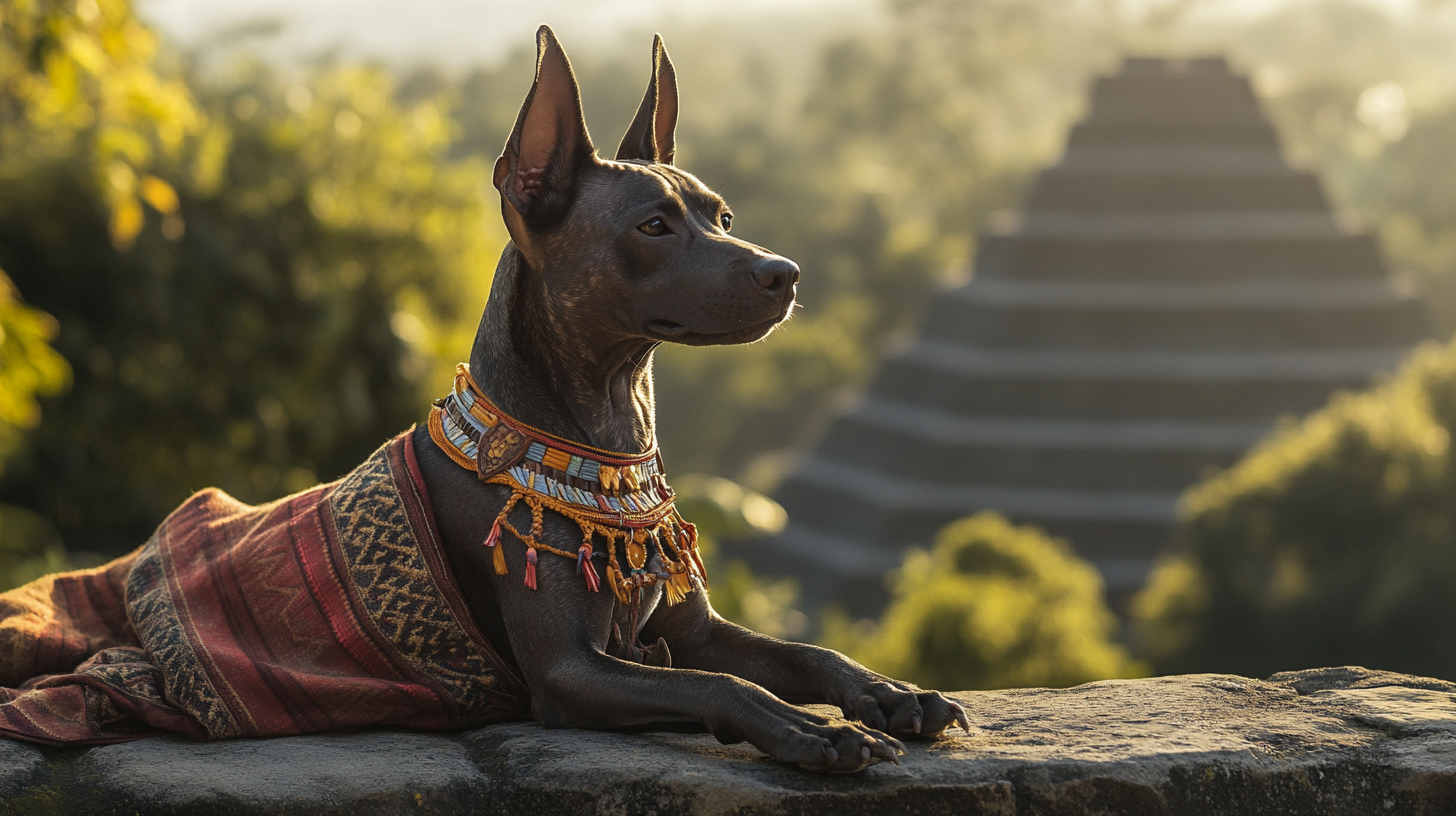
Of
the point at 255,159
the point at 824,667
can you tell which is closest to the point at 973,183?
the point at 255,159

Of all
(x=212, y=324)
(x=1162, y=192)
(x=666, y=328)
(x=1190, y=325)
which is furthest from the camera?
(x=1162, y=192)

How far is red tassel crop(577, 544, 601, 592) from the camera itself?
3.70 meters

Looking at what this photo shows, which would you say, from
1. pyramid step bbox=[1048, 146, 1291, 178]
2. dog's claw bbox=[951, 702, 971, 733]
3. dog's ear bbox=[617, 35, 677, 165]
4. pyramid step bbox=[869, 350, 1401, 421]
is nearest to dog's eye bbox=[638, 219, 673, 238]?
dog's ear bbox=[617, 35, 677, 165]

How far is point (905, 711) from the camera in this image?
12.3 feet

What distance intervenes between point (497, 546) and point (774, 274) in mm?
976

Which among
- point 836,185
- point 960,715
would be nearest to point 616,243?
point 960,715

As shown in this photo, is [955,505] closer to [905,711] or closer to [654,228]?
[905,711]

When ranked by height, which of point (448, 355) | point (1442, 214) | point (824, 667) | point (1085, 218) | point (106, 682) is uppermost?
point (1442, 214)

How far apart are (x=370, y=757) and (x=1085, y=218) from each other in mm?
28936

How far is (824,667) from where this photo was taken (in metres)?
3.96

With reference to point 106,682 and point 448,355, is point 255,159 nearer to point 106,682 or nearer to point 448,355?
point 448,355

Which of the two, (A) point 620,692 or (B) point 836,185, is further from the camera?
(B) point 836,185

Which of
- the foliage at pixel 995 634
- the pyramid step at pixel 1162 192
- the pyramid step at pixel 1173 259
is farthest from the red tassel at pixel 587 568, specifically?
the pyramid step at pixel 1162 192

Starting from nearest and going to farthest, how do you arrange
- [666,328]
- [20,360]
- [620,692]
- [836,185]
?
[620,692] → [666,328] → [20,360] → [836,185]
